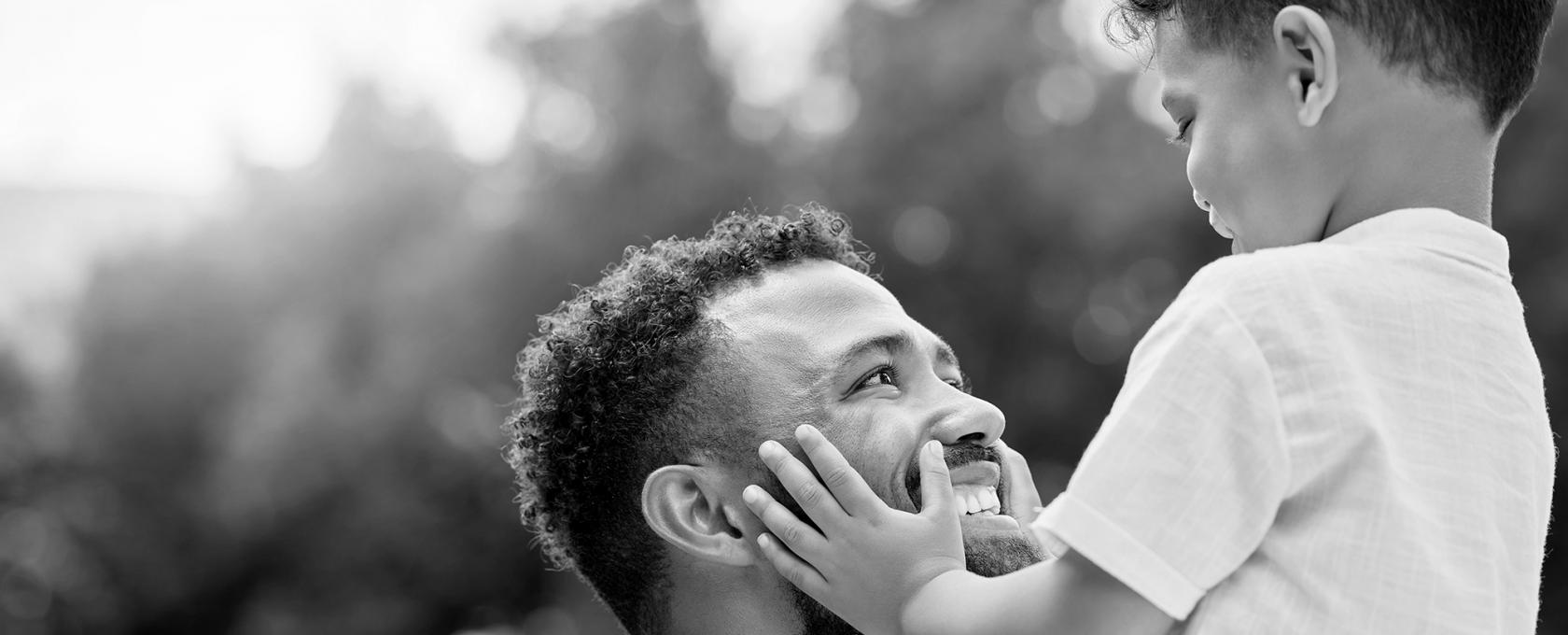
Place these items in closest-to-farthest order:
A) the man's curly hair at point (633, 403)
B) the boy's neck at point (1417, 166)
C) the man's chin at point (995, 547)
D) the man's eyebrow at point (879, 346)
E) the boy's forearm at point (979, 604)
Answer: the boy's forearm at point (979, 604) → the boy's neck at point (1417, 166) → the man's chin at point (995, 547) → the man's eyebrow at point (879, 346) → the man's curly hair at point (633, 403)

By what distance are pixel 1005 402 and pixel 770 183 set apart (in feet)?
13.4

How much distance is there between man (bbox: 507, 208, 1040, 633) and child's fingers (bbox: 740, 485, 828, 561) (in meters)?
0.23

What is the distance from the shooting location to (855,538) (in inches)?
95.3

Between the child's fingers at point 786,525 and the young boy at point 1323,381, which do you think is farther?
the child's fingers at point 786,525

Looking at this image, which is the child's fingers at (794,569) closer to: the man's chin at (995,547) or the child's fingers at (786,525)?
the child's fingers at (786,525)

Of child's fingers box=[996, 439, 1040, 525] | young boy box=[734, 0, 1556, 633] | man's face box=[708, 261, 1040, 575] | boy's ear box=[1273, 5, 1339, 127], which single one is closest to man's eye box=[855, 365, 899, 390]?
man's face box=[708, 261, 1040, 575]

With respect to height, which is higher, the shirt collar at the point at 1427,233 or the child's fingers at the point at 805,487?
the child's fingers at the point at 805,487

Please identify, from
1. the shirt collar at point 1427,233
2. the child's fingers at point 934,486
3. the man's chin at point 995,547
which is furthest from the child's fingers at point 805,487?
the shirt collar at point 1427,233

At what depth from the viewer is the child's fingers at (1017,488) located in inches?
122

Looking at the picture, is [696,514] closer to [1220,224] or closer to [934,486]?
[934,486]

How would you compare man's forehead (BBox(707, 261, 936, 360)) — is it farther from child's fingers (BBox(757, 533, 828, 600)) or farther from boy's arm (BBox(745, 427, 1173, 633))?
child's fingers (BBox(757, 533, 828, 600))

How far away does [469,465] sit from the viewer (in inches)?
690

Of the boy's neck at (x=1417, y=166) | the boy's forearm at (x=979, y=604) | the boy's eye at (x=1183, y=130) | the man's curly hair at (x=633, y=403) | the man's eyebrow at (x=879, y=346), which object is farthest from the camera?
the man's curly hair at (x=633, y=403)

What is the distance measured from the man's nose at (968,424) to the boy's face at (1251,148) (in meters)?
0.87
